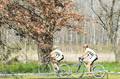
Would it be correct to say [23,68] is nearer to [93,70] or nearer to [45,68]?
[45,68]

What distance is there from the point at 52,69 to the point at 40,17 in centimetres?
261

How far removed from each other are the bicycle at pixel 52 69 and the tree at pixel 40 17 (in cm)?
53

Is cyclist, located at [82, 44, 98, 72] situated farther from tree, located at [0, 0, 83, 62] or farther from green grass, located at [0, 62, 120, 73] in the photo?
tree, located at [0, 0, 83, 62]

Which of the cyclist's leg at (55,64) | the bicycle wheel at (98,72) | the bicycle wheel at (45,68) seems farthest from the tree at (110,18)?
the cyclist's leg at (55,64)

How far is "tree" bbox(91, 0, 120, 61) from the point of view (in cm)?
2794

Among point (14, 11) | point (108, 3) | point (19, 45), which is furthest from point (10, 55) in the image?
point (108, 3)

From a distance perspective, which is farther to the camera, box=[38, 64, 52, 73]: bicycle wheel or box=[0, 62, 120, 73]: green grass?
box=[0, 62, 120, 73]: green grass

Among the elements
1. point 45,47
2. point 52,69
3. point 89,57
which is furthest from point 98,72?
point 45,47

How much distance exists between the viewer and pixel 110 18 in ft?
91.2

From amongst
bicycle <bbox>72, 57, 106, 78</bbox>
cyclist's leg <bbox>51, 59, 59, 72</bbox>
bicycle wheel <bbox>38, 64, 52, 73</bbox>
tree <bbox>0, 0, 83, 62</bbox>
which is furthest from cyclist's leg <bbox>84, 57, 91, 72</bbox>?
tree <bbox>0, 0, 83, 62</bbox>

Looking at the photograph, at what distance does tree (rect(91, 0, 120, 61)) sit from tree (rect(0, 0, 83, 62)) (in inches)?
229

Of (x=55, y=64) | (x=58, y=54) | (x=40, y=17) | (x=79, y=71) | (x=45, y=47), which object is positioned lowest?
(x=79, y=71)

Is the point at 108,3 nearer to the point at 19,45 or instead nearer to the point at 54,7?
the point at 54,7

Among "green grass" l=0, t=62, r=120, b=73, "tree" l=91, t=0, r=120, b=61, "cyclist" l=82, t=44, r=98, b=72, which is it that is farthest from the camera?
"tree" l=91, t=0, r=120, b=61
